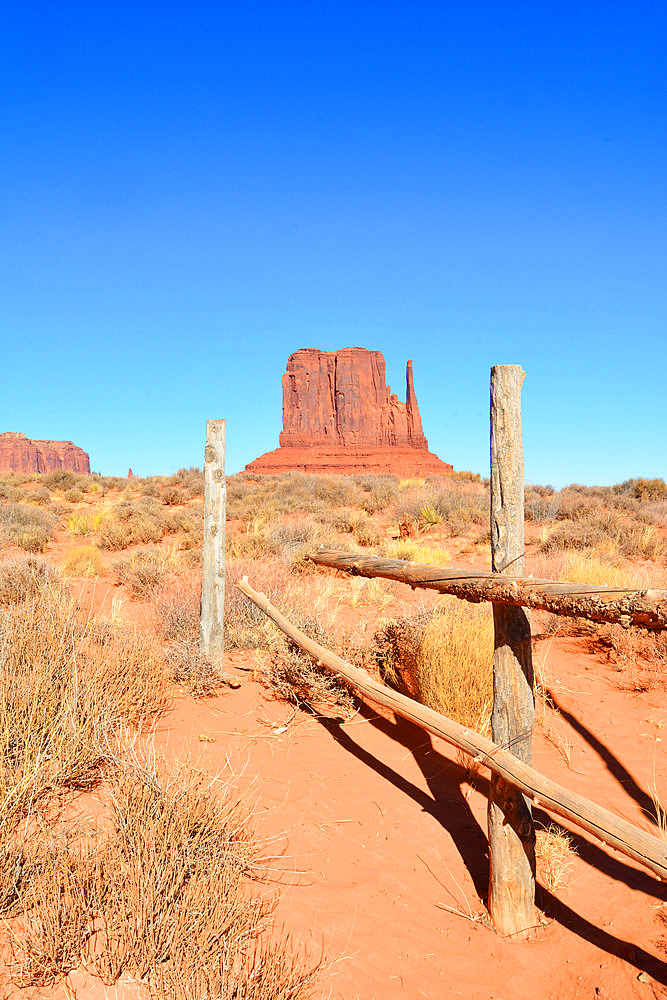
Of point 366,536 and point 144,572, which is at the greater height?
point 366,536

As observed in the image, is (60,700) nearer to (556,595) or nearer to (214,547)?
(214,547)

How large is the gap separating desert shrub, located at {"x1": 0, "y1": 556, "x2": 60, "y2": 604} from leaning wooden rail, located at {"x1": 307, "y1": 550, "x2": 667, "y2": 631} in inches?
203

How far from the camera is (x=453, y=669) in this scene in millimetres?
4961

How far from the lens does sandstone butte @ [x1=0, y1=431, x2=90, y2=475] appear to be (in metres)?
82.4

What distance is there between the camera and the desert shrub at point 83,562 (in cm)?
1016

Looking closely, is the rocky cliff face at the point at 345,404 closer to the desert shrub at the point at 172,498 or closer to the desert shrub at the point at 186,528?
the desert shrub at the point at 172,498

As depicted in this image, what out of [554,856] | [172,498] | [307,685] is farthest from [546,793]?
[172,498]

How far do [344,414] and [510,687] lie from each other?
6904cm

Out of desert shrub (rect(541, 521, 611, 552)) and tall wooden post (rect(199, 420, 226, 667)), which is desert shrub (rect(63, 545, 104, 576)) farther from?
desert shrub (rect(541, 521, 611, 552))

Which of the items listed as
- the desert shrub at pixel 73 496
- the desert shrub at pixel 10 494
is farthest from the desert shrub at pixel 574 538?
the desert shrub at pixel 10 494

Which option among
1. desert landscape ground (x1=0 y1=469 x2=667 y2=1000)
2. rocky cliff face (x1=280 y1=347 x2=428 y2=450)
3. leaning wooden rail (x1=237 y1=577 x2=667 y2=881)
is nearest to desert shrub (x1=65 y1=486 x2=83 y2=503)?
desert landscape ground (x1=0 y1=469 x2=667 y2=1000)

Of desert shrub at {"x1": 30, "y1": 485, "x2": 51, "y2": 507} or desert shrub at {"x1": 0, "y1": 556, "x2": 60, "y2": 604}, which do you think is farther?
desert shrub at {"x1": 30, "y1": 485, "x2": 51, "y2": 507}

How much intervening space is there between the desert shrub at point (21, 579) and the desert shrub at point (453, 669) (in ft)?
13.7

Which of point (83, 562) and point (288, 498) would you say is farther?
point (288, 498)
